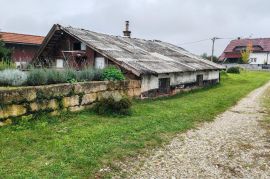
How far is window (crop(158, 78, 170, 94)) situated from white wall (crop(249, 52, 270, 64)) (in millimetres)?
56395

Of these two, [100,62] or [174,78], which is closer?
[100,62]

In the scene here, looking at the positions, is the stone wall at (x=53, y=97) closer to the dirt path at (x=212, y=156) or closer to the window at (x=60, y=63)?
the dirt path at (x=212, y=156)

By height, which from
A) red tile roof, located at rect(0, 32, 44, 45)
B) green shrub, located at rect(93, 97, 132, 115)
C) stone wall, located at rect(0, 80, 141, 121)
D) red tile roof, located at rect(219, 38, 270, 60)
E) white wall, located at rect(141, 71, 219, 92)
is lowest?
green shrub, located at rect(93, 97, 132, 115)

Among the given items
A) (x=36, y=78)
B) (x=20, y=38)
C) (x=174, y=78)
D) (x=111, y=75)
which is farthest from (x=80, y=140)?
(x=20, y=38)

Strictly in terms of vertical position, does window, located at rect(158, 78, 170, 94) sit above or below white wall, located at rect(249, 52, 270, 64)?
below

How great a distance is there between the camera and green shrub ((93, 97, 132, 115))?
1253 centimetres

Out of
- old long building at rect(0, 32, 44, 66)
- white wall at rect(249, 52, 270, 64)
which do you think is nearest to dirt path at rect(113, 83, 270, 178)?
old long building at rect(0, 32, 44, 66)

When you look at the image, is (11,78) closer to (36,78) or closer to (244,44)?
(36,78)

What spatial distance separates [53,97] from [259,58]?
66648 millimetres

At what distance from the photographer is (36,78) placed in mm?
11742

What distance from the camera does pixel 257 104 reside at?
60.8 feet

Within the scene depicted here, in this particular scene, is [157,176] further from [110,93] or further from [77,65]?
[77,65]

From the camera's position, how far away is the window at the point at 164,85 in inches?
747

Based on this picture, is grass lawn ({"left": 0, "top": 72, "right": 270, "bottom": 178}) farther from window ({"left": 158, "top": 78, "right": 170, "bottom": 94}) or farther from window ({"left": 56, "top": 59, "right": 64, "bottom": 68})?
window ({"left": 56, "top": 59, "right": 64, "bottom": 68})
